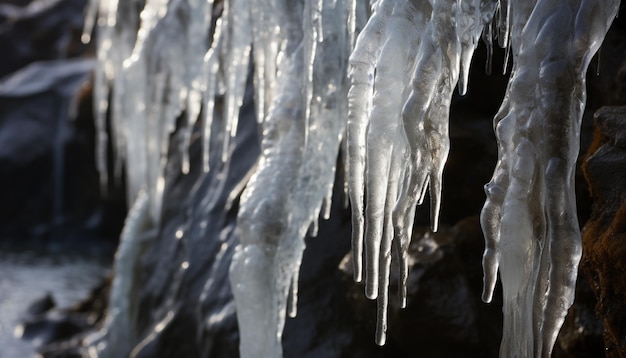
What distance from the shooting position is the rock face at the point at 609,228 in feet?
7.23

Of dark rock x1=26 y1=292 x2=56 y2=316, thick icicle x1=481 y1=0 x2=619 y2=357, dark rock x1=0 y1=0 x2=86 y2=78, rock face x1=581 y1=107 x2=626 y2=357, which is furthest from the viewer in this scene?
dark rock x1=0 y1=0 x2=86 y2=78

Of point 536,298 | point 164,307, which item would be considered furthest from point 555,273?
point 164,307

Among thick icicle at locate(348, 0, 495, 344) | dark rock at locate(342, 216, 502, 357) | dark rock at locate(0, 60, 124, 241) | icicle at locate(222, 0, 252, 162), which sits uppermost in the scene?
dark rock at locate(0, 60, 124, 241)

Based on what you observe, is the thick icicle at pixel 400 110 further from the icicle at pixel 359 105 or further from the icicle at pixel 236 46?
the icicle at pixel 236 46

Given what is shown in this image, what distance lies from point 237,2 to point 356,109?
62.8 inches

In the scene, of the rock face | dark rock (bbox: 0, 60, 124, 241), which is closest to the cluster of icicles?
Result: the rock face

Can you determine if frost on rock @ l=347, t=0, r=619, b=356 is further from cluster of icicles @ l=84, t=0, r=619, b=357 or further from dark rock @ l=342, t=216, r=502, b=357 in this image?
dark rock @ l=342, t=216, r=502, b=357

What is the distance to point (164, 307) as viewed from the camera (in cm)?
486

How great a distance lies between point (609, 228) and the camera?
7.55 feet

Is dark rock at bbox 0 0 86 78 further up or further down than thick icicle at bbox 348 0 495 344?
further up

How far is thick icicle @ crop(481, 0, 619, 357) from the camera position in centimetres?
185

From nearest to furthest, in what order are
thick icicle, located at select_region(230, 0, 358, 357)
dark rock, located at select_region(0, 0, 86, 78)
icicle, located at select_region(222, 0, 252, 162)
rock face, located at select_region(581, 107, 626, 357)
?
rock face, located at select_region(581, 107, 626, 357)
thick icicle, located at select_region(230, 0, 358, 357)
icicle, located at select_region(222, 0, 252, 162)
dark rock, located at select_region(0, 0, 86, 78)

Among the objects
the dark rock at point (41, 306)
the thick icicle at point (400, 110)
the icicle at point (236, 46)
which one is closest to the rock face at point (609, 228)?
the thick icicle at point (400, 110)

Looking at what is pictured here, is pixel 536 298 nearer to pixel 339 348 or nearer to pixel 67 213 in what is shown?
pixel 339 348
